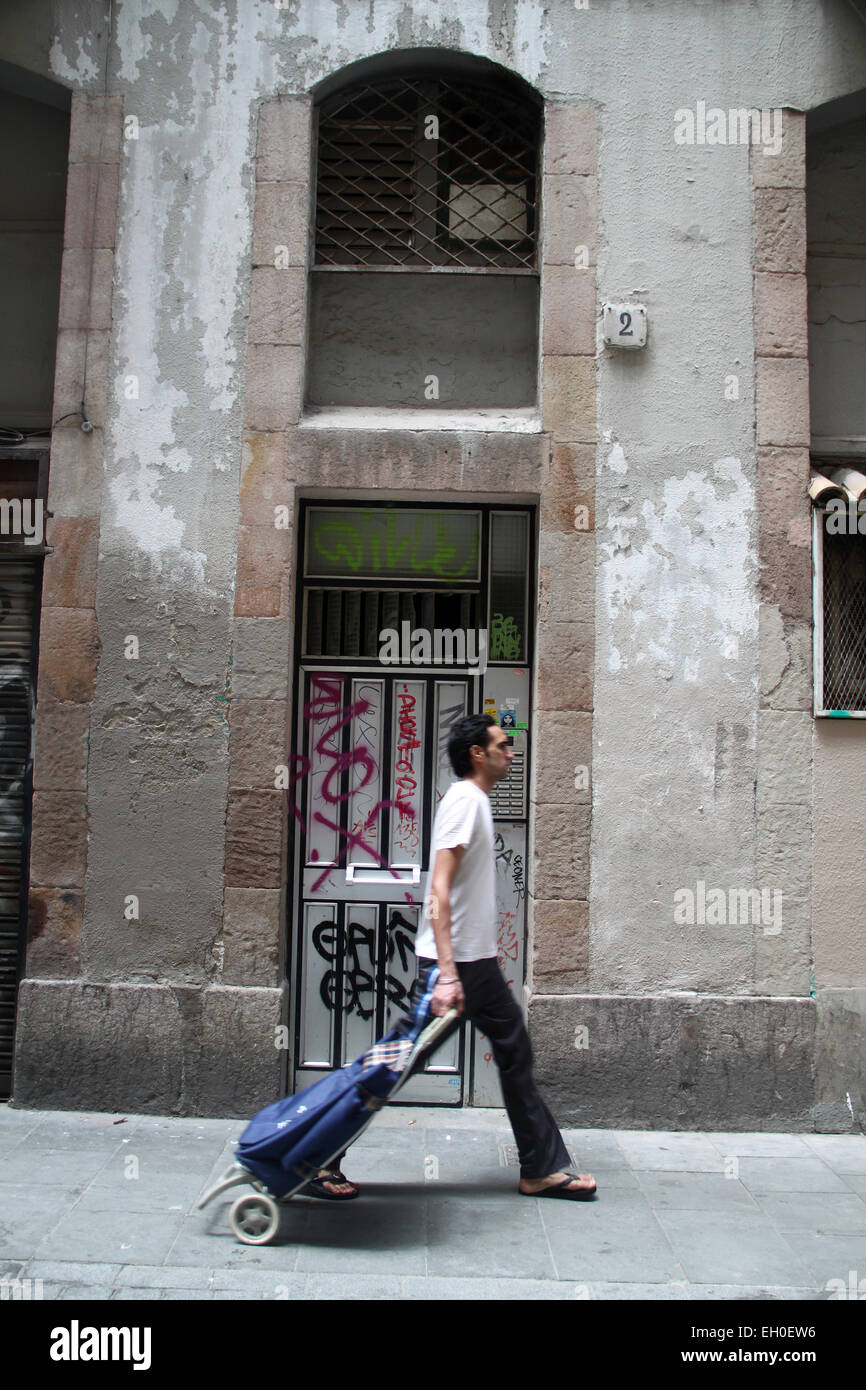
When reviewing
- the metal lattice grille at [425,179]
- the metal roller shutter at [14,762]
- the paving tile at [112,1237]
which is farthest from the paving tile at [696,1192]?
the metal lattice grille at [425,179]

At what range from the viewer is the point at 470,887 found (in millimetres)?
4551

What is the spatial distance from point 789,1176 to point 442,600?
329 centimetres

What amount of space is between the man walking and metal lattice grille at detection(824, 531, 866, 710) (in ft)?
7.45

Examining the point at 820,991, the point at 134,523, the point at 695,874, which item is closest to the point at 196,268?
the point at 134,523

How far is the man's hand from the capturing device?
14.0 feet

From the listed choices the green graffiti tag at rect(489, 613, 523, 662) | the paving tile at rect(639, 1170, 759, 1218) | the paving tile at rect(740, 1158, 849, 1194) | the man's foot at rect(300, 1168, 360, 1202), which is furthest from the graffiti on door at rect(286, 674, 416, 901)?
the paving tile at rect(740, 1158, 849, 1194)

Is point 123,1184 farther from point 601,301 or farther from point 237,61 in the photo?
point 237,61

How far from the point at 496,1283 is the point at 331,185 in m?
5.52

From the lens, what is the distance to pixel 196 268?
5926mm

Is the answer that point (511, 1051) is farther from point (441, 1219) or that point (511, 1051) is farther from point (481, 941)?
point (441, 1219)

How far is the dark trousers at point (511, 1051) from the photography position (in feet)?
15.0

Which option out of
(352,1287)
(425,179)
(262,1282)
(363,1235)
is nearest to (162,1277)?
(262,1282)

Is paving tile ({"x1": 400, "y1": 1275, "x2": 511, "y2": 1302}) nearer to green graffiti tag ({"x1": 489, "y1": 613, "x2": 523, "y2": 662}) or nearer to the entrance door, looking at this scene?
the entrance door

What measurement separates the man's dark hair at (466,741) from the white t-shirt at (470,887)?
123mm
